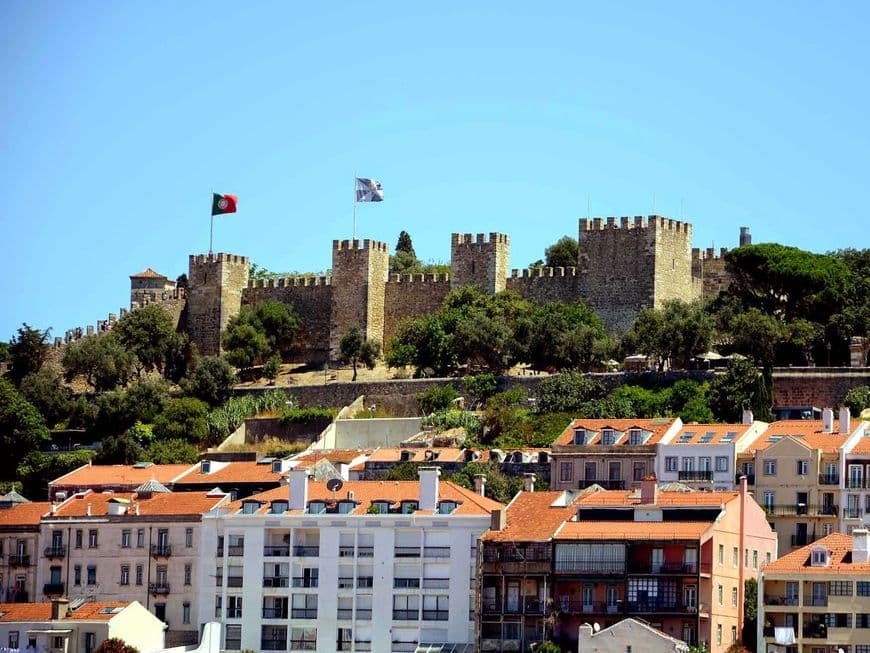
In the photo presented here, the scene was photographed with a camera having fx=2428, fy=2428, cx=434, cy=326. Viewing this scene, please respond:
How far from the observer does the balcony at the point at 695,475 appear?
67.7m

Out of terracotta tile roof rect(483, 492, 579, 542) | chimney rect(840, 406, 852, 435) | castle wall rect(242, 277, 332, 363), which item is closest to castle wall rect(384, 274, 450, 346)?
castle wall rect(242, 277, 332, 363)

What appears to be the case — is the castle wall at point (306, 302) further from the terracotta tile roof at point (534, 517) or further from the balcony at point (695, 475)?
the terracotta tile roof at point (534, 517)

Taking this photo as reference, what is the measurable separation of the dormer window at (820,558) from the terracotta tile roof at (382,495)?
8796 mm

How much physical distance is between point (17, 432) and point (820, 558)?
39.4 metres

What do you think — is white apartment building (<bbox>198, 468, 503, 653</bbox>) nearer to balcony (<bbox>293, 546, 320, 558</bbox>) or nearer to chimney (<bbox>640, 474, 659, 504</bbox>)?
balcony (<bbox>293, 546, 320, 558</bbox>)

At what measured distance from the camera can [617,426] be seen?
71.9 meters

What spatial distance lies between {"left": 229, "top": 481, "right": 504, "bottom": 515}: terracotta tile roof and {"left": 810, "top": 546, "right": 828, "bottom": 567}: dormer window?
28.9 feet

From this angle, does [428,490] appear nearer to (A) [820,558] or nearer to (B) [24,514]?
(A) [820,558]

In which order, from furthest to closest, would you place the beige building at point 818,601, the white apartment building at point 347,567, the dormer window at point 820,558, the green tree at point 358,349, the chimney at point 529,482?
the green tree at point 358,349
the chimney at point 529,482
the white apartment building at point 347,567
the dormer window at point 820,558
the beige building at point 818,601

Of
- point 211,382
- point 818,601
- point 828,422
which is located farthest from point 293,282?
point 818,601

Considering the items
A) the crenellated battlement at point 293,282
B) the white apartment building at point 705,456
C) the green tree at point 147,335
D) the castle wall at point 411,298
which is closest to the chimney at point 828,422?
the white apartment building at point 705,456

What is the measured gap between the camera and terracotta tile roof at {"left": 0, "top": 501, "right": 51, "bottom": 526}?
6881cm

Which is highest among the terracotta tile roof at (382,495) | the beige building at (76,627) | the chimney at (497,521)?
the terracotta tile roof at (382,495)

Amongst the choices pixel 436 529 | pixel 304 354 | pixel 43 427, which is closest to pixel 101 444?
pixel 43 427
